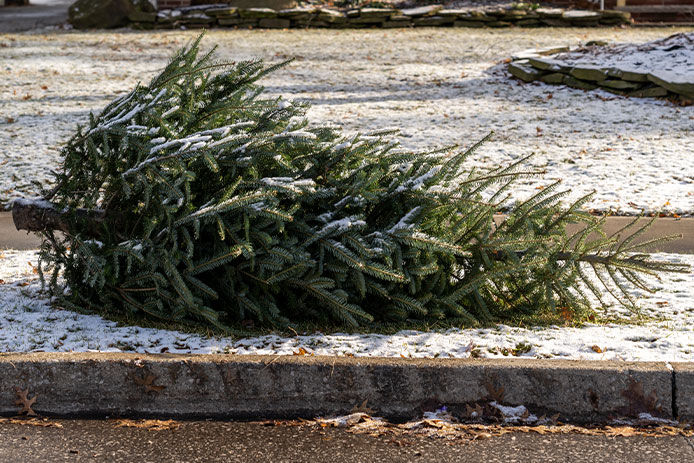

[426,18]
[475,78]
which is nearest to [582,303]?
[475,78]

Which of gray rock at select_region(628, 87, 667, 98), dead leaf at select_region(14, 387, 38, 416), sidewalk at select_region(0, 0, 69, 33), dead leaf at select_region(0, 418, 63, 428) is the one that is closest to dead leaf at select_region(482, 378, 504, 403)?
dead leaf at select_region(0, 418, 63, 428)

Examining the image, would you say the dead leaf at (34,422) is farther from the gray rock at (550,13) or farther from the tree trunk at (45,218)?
the gray rock at (550,13)

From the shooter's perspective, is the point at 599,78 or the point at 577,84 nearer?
the point at 599,78

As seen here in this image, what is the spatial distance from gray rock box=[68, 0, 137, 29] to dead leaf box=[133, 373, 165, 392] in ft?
56.2

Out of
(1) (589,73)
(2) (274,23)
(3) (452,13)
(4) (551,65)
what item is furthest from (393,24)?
(1) (589,73)

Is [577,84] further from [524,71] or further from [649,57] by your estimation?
[649,57]

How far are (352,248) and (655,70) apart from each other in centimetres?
1001

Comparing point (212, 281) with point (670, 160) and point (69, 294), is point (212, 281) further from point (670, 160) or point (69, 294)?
point (670, 160)

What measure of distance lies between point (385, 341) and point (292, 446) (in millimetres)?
962

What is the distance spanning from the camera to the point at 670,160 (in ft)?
31.8

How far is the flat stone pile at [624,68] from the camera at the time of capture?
12.7m

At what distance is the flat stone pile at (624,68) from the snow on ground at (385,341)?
886 centimetres

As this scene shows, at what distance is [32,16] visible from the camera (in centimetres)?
2209

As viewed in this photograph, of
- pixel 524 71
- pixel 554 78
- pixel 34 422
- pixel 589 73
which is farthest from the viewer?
pixel 524 71
